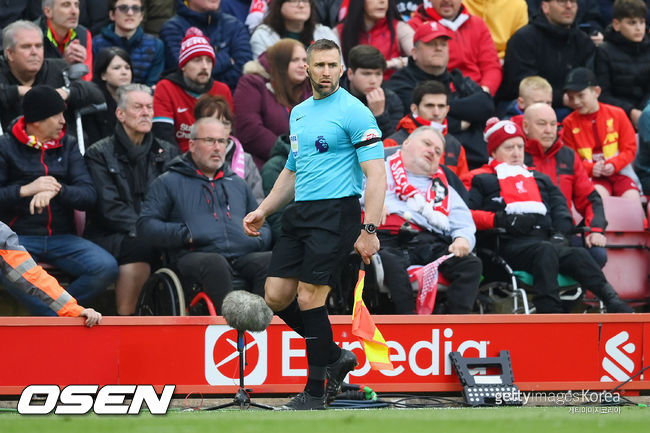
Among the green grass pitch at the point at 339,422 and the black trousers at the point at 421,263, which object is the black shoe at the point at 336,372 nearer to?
the green grass pitch at the point at 339,422

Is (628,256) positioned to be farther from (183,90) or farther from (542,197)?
(183,90)

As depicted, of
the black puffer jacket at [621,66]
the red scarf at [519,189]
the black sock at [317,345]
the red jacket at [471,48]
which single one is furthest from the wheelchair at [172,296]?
the black puffer jacket at [621,66]

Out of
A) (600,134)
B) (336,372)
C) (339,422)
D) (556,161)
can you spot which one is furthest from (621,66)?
(339,422)

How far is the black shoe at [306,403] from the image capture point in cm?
657

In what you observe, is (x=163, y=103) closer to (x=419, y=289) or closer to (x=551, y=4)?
(x=419, y=289)

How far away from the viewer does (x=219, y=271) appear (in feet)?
27.4

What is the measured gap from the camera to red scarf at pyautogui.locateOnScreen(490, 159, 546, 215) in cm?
976

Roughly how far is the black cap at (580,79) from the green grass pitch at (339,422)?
5.77 metres

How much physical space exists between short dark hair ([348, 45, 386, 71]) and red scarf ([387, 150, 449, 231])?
1.39 m

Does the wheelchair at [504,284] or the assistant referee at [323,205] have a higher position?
the assistant referee at [323,205]

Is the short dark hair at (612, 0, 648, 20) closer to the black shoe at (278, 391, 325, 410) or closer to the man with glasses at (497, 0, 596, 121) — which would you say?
the man with glasses at (497, 0, 596, 121)

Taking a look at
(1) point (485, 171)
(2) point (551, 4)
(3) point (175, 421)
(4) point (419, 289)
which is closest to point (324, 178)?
(3) point (175, 421)

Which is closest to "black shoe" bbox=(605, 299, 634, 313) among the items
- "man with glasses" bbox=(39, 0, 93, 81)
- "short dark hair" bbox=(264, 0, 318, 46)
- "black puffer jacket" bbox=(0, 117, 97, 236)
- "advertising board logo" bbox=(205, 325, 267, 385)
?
"advertising board logo" bbox=(205, 325, 267, 385)

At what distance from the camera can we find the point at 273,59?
10484 mm
